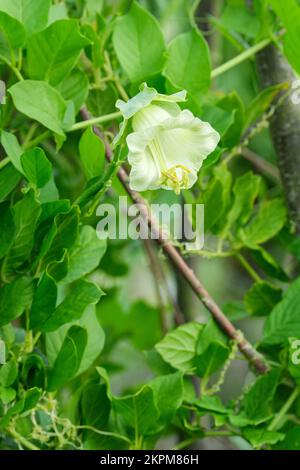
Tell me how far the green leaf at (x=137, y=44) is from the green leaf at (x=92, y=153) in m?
0.07

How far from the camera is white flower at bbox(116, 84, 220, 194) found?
1.41 ft

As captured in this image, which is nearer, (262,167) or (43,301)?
(43,301)

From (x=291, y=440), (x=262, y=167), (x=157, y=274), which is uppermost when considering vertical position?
(x=262, y=167)

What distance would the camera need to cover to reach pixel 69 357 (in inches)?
19.3

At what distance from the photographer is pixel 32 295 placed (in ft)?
1.58

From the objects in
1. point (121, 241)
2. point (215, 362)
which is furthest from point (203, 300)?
point (121, 241)

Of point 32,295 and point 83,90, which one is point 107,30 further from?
point 32,295

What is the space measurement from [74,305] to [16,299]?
34 mm

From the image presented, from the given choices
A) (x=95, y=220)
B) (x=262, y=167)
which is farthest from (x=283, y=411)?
(x=262, y=167)

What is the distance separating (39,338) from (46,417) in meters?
0.05

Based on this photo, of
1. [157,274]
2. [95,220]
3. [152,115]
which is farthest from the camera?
[157,274]

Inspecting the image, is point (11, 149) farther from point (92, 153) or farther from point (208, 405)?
point (208, 405)

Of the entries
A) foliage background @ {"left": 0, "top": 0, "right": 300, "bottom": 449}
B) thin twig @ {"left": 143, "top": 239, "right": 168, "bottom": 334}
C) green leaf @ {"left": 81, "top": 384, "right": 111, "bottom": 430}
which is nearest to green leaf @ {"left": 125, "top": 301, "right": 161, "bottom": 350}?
thin twig @ {"left": 143, "top": 239, "right": 168, "bottom": 334}

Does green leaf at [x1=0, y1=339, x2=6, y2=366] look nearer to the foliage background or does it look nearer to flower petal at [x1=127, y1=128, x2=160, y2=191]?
the foliage background
